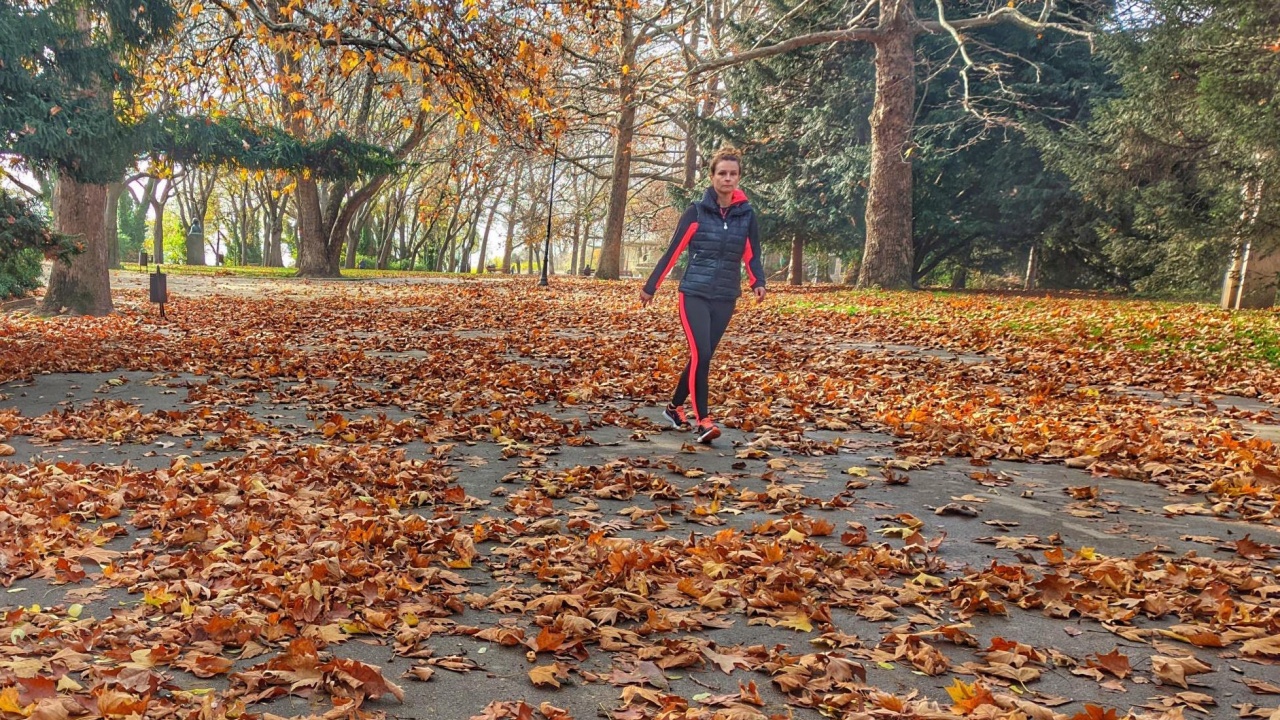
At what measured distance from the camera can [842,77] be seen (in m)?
25.9

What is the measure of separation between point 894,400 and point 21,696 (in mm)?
7324

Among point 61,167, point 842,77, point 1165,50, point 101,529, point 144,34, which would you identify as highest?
point 842,77

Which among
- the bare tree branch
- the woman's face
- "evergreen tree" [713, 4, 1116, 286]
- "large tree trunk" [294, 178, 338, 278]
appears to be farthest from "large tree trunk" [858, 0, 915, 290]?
"large tree trunk" [294, 178, 338, 278]

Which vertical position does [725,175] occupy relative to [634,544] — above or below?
above

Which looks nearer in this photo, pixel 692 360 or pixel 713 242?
pixel 713 242

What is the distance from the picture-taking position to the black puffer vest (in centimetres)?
671

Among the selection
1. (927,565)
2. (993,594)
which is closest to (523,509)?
(927,565)

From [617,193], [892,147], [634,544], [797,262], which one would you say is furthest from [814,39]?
[634,544]

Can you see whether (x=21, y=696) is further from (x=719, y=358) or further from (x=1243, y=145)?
(x=1243, y=145)

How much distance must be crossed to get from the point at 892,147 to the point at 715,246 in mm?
15381

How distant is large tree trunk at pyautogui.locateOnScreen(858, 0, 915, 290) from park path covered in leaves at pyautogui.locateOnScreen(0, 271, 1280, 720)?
11496 millimetres

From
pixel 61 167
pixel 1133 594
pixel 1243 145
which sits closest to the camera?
pixel 1133 594

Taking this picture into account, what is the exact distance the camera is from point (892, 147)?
20.5m

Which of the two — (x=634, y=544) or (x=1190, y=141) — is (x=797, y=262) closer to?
(x=1190, y=141)
